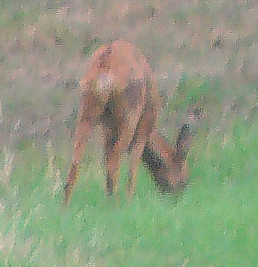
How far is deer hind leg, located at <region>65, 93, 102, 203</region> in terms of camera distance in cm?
138

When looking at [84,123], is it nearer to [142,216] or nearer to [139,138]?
[139,138]

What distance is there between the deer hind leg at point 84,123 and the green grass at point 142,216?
0.14 feet

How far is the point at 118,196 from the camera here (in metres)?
1.42

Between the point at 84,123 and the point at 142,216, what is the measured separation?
1.01ft

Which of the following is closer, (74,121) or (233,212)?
(74,121)

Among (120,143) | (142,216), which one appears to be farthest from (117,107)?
(142,216)

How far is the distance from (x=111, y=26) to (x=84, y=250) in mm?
616

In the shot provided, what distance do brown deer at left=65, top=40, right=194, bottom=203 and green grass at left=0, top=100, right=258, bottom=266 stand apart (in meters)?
0.05

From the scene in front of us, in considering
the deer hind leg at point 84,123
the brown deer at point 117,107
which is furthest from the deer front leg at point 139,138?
the deer hind leg at point 84,123

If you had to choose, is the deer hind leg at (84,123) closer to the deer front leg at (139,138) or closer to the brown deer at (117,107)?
the brown deer at (117,107)

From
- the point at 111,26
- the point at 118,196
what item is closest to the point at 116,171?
the point at 118,196

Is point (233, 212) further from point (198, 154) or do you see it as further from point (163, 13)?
point (163, 13)

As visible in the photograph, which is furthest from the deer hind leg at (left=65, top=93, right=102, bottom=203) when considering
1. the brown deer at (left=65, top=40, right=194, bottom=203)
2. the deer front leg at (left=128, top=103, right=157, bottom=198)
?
the deer front leg at (left=128, top=103, right=157, bottom=198)

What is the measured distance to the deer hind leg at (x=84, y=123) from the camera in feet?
4.52
